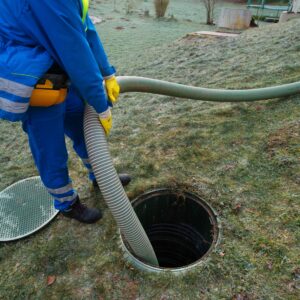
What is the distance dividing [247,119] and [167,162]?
1042 mm

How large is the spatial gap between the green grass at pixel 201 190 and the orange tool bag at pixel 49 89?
997 mm

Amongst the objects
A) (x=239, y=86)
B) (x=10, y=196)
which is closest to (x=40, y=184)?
(x=10, y=196)

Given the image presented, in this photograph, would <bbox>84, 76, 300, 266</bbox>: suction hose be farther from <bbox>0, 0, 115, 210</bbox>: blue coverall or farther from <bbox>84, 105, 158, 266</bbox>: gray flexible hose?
<bbox>0, 0, 115, 210</bbox>: blue coverall

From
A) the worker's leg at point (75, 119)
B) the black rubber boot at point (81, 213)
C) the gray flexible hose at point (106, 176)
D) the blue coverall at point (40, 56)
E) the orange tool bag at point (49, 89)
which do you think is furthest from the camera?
the black rubber boot at point (81, 213)

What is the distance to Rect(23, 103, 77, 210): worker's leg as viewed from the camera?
5.53ft

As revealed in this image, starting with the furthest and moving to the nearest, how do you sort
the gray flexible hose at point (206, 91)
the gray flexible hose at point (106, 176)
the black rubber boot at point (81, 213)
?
the gray flexible hose at point (206, 91) → the black rubber boot at point (81, 213) → the gray flexible hose at point (106, 176)

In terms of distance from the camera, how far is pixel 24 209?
7.98 ft

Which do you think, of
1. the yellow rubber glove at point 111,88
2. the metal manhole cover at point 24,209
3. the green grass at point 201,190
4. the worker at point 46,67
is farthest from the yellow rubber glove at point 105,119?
the metal manhole cover at point 24,209

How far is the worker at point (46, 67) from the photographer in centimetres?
136

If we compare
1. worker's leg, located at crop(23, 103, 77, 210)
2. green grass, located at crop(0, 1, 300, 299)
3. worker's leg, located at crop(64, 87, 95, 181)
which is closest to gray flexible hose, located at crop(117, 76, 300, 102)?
green grass, located at crop(0, 1, 300, 299)

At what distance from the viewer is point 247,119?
123 inches

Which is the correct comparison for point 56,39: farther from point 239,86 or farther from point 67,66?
point 239,86

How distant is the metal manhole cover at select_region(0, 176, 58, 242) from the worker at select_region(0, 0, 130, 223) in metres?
0.61

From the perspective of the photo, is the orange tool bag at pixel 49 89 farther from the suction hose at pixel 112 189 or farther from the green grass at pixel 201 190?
the green grass at pixel 201 190
